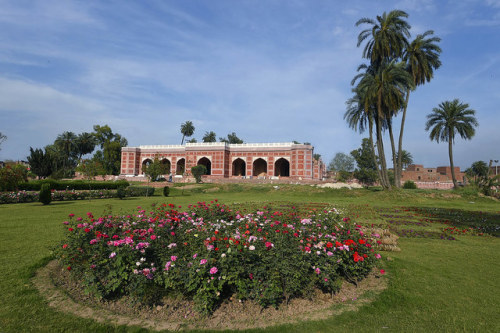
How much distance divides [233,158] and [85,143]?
3827cm

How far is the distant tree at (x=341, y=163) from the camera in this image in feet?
257

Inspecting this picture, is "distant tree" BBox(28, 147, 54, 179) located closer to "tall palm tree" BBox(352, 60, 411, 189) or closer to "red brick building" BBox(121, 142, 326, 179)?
"red brick building" BBox(121, 142, 326, 179)

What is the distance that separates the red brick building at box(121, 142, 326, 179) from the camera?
39.8 m

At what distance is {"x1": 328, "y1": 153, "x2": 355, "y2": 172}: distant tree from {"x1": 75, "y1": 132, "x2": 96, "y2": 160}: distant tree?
6363 cm

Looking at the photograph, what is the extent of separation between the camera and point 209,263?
3.25 m

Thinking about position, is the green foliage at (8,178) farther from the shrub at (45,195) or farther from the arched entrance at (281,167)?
the arched entrance at (281,167)

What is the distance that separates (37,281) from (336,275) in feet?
14.6

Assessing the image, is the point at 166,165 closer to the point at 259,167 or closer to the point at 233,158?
the point at 233,158

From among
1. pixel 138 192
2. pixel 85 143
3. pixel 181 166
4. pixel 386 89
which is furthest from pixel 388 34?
pixel 85 143

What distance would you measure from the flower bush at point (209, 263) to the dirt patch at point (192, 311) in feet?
0.39

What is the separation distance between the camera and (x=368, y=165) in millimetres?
52188

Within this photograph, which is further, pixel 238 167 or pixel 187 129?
pixel 187 129

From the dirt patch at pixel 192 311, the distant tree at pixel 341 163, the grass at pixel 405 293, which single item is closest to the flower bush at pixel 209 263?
the dirt patch at pixel 192 311

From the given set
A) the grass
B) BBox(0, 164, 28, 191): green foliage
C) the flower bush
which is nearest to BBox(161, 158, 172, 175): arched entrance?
BBox(0, 164, 28, 191): green foliage
